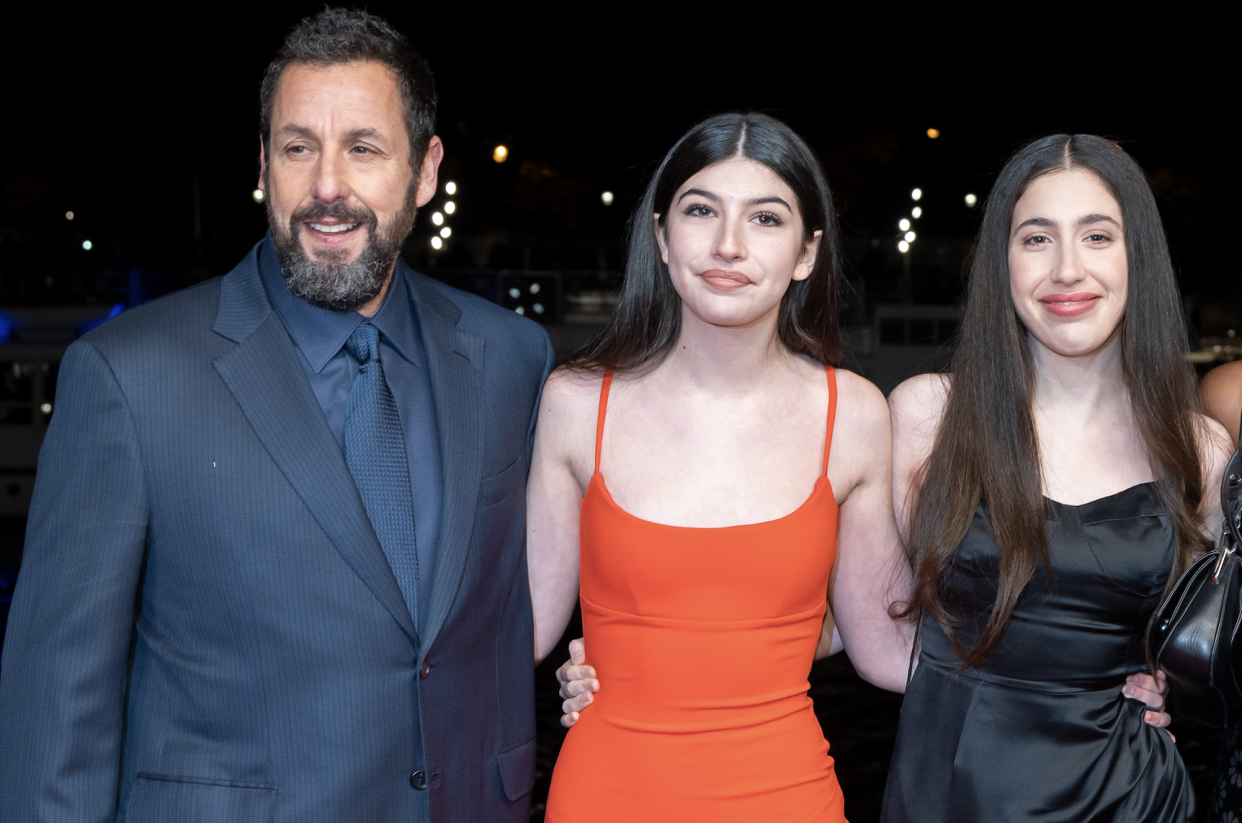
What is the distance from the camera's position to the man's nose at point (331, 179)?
74.4 inches

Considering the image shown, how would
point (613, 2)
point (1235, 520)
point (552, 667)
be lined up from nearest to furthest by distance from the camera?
point (1235, 520) → point (552, 667) → point (613, 2)

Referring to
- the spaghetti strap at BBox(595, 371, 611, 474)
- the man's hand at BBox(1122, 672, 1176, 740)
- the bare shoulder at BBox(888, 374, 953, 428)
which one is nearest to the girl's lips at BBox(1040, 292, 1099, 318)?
the bare shoulder at BBox(888, 374, 953, 428)

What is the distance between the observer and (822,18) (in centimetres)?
1833

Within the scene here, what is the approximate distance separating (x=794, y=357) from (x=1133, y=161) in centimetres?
81

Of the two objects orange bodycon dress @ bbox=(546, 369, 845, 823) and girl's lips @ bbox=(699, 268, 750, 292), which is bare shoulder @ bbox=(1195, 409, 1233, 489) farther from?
girl's lips @ bbox=(699, 268, 750, 292)

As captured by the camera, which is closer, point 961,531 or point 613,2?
point 961,531

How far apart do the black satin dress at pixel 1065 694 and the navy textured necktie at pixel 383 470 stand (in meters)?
1.15

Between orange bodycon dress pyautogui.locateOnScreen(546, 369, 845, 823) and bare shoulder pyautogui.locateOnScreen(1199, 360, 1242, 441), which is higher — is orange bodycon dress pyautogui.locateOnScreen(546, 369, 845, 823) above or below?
below

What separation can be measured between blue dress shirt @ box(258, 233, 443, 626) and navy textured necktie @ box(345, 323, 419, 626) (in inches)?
1.0

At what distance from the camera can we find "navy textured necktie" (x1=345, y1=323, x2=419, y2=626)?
186 centimetres

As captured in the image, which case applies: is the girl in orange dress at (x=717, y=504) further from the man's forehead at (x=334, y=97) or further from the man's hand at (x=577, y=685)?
the man's forehead at (x=334, y=97)

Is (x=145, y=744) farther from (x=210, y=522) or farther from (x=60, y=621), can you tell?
(x=210, y=522)

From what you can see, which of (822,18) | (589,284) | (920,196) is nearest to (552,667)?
(589,284)

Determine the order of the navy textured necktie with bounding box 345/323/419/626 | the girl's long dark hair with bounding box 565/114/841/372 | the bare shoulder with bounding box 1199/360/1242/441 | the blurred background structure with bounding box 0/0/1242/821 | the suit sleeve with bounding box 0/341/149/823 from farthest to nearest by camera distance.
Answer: the blurred background structure with bounding box 0/0/1242/821, the bare shoulder with bounding box 1199/360/1242/441, the girl's long dark hair with bounding box 565/114/841/372, the navy textured necktie with bounding box 345/323/419/626, the suit sleeve with bounding box 0/341/149/823
